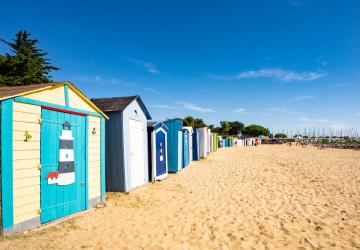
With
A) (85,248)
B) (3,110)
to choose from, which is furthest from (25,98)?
(85,248)

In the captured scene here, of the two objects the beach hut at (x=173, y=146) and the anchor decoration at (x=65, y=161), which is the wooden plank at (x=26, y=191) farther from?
the beach hut at (x=173, y=146)

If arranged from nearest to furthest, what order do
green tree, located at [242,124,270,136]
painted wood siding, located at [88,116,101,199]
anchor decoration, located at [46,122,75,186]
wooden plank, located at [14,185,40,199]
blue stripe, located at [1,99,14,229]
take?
blue stripe, located at [1,99,14,229] → wooden plank, located at [14,185,40,199] → anchor decoration, located at [46,122,75,186] → painted wood siding, located at [88,116,101,199] → green tree, located at [242,124,270,136]

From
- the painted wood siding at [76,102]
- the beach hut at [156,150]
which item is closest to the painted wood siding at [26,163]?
the painted wood siding at [76,102]

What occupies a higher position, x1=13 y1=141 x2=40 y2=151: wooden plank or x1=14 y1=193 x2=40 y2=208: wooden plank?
x1=13 y1=141 x2=40 y2=151: wooden plank

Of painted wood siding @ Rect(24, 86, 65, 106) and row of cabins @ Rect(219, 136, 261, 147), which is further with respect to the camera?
row of cabins @ Rect(219, 136, 261, 147)

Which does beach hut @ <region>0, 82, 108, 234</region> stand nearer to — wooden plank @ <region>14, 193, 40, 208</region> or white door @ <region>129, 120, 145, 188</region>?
wooden plank @ <region>14, 193, 40, 208</region>

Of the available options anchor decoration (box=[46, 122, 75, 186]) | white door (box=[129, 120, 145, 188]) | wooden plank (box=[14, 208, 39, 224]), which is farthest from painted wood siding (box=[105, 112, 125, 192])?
wooden plank (box=[14, 208, 39, 224])

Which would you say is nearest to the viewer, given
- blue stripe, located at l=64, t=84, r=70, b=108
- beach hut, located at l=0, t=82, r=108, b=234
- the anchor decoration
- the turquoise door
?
beach hut, located at l=0, t=82, r=108, b=234

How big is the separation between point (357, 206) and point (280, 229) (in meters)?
3.41

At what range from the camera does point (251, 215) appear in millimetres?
5953

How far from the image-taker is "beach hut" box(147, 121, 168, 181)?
10.2 m

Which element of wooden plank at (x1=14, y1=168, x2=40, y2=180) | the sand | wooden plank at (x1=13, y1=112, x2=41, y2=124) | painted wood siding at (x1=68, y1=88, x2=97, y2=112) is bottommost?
the sand

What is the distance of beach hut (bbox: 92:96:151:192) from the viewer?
8.15m

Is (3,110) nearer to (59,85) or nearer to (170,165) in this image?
(59,85)
